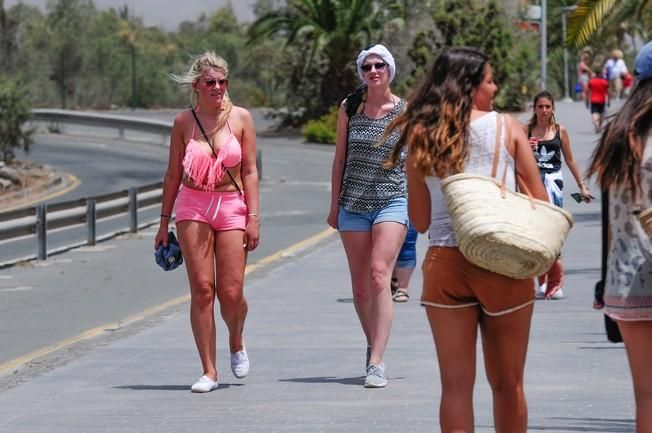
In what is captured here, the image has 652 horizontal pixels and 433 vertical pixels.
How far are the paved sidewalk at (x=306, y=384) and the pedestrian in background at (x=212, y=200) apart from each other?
1.36 feet

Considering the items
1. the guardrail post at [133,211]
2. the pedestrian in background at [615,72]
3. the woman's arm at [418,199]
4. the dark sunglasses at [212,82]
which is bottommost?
the guardrail post at [133,211]

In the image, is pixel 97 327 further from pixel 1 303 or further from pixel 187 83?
pixel 187 83

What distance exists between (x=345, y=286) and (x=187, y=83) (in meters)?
5.80

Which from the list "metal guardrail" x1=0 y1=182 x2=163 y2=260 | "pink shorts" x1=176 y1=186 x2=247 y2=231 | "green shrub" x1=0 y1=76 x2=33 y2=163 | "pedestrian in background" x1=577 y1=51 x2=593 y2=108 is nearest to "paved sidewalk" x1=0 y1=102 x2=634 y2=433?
"pink shorts" x1=176 y1=186 x2=247 y2=231

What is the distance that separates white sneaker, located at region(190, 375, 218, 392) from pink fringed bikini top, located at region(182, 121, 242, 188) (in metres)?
1.08

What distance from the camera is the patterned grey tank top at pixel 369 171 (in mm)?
8711

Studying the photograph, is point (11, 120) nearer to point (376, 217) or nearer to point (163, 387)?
point (163, 387)

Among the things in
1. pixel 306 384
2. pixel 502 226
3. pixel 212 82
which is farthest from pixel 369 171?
pixel 502 226

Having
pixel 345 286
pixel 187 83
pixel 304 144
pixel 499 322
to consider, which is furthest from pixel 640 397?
pixel 304 144

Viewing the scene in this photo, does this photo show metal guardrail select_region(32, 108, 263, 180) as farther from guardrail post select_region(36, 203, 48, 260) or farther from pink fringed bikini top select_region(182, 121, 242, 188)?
pink fringed bikini top select_region(182, 121, 242, 188)

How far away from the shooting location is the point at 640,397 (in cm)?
553

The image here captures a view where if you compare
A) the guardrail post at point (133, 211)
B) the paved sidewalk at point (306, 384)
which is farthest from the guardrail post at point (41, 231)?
the paved sidewalk at point (306, 384)

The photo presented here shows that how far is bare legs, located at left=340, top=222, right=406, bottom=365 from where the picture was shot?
28.3ft

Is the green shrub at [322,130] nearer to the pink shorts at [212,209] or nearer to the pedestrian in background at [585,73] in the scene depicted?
the pedestrian in background at [585,73]
